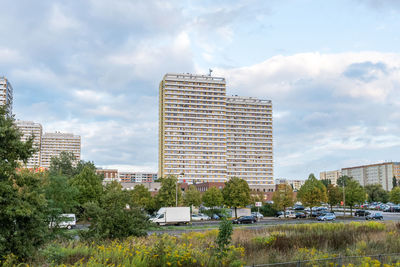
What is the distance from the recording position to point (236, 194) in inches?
2485

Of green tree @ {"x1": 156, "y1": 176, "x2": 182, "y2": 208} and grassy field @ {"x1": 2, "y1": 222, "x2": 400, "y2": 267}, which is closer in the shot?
grassy field @ {"x1": 2, "y1": 222, "x2": 400, "y2": 267}

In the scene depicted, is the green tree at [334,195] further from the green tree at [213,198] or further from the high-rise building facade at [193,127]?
the high-rise building facade at [193,127]

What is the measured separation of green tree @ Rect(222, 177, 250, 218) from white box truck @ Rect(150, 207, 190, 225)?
1267 cm

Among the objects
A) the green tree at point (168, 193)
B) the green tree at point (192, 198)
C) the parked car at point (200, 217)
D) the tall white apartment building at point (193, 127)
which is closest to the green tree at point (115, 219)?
the green tree at point (168, 193)

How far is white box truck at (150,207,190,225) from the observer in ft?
169

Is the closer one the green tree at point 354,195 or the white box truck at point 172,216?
the white box truck at point 172,216

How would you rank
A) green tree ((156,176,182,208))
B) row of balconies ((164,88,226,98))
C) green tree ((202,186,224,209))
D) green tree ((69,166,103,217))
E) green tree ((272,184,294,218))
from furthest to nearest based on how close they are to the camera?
row of balconies ((164,88,226,98)) → green tree ((202,186,224,209)) → green tree ((272,184,294,218)) → green tree ((156,176,182,208)) → green tree ((69,166,103,217))

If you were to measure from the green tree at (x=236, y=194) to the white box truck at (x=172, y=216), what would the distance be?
499 inches

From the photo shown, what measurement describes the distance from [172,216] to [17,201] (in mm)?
41638

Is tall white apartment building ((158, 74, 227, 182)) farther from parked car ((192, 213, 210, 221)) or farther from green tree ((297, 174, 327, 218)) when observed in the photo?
green tree ((297, 174, 327, 218))

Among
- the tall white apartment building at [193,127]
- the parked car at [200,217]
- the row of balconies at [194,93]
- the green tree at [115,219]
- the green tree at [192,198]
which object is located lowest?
the parked car at [200,217]

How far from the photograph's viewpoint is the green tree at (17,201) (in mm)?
11453

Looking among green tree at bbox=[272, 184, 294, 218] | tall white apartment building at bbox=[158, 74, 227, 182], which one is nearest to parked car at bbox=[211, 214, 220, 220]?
green tree at bbox=[272, 184, 294, 218]

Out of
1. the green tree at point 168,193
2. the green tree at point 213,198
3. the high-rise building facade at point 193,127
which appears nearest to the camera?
the green tree at point 168,193
